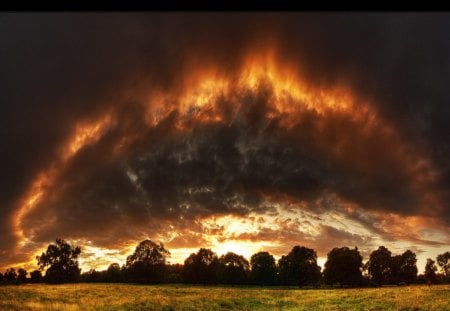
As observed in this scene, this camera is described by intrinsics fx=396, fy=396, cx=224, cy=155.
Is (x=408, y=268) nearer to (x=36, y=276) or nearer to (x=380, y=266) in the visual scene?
(x=380, y=266)

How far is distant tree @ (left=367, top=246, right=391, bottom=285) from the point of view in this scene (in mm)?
54213

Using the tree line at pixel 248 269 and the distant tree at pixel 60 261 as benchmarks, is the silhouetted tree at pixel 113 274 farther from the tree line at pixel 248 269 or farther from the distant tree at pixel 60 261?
the distant tree at pixel 60 261

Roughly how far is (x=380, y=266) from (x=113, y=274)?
117ft

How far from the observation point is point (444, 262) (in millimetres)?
61375

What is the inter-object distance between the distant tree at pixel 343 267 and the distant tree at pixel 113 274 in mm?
26313

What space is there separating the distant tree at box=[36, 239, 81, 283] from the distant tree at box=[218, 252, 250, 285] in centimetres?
2237

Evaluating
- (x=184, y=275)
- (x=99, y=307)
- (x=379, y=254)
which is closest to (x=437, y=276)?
(x=379, y=254)

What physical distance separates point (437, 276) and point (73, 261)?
168 feet

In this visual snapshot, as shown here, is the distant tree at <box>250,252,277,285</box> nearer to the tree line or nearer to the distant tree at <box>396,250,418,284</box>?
the tree line

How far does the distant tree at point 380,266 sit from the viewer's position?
2134 inches

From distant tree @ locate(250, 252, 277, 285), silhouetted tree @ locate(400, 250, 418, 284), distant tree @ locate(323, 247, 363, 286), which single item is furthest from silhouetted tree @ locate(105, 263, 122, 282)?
silhouetted tree @ locate(400, 250, 418, 284)

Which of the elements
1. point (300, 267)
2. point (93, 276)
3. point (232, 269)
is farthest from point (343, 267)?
point (93, 276)

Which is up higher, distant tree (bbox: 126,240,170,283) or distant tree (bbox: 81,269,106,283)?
distant tree (bbox: 126,240,170,283)

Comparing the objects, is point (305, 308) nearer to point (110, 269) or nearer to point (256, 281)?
point (110, 269)
